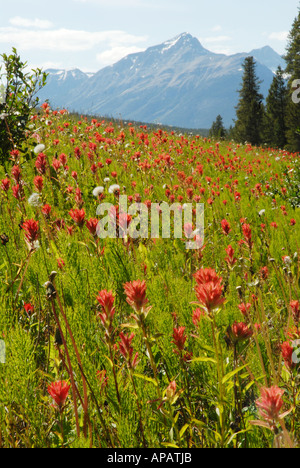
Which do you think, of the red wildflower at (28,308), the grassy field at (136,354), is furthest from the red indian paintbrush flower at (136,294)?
the red wildflower at (28,308)

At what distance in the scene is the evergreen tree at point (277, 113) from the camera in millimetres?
42781

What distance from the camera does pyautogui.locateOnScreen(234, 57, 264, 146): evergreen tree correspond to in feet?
140

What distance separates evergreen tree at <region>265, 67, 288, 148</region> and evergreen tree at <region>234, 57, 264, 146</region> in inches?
44.9

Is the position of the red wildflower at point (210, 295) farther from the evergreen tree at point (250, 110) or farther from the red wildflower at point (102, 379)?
the evergreen tree at point (250, 110)

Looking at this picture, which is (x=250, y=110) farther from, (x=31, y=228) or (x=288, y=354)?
(x=288, y=354)

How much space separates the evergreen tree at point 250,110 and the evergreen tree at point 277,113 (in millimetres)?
1140

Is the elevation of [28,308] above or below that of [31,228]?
below

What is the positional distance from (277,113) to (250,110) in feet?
12.6

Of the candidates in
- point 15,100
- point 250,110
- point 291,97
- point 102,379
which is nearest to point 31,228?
point 102,379

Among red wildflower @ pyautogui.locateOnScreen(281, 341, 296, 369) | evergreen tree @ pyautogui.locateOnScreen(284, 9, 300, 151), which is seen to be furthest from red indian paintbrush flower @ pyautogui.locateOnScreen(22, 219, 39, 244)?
evergreen tree @ pyautogui.locateOnScreen(284, 9, 300, 151)

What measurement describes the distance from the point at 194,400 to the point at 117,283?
0.69m

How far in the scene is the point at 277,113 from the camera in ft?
144

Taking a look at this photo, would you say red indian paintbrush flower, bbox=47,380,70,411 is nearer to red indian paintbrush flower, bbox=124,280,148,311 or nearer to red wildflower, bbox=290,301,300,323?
red indian paintbrush flower, bbox=124,280,148,311
